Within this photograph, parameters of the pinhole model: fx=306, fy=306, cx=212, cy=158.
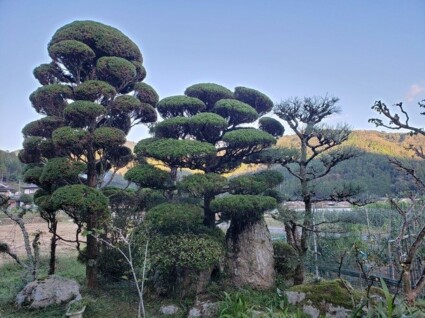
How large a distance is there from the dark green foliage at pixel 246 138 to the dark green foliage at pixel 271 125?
80cm

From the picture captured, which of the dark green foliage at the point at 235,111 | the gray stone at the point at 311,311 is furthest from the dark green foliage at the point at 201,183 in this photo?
the gray stone at the point at 311,311

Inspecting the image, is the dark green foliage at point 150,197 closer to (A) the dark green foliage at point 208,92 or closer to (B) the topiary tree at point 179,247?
(B) the topiary tree at point 179,247

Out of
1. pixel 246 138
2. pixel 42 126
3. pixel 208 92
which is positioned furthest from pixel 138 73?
pixel 246 138

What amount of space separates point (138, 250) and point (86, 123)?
3.07m

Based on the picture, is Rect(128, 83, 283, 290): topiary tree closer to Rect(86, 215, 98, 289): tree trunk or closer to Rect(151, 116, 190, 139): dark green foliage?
Rect(151, 116, 190, 139): dark green foliage

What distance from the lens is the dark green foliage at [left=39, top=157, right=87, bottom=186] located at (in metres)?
6.40

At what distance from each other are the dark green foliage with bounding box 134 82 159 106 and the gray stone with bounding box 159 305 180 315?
4.85 metres

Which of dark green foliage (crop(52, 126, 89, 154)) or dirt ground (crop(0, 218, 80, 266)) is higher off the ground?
dark green foliage (crop(52, 126, 89, 154))

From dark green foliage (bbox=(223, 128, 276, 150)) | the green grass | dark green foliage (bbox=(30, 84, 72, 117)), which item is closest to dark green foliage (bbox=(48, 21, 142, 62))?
dark green foliage (bbox=(30, 84, 72, 117))

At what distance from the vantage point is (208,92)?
8.00 meters

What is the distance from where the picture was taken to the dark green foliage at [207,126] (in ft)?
22.8

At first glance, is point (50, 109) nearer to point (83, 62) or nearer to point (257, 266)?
A: point (83, 62)

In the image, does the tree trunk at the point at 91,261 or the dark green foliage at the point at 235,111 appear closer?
the tree trunk at the point at 91,261

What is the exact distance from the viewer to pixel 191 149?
6574mm
